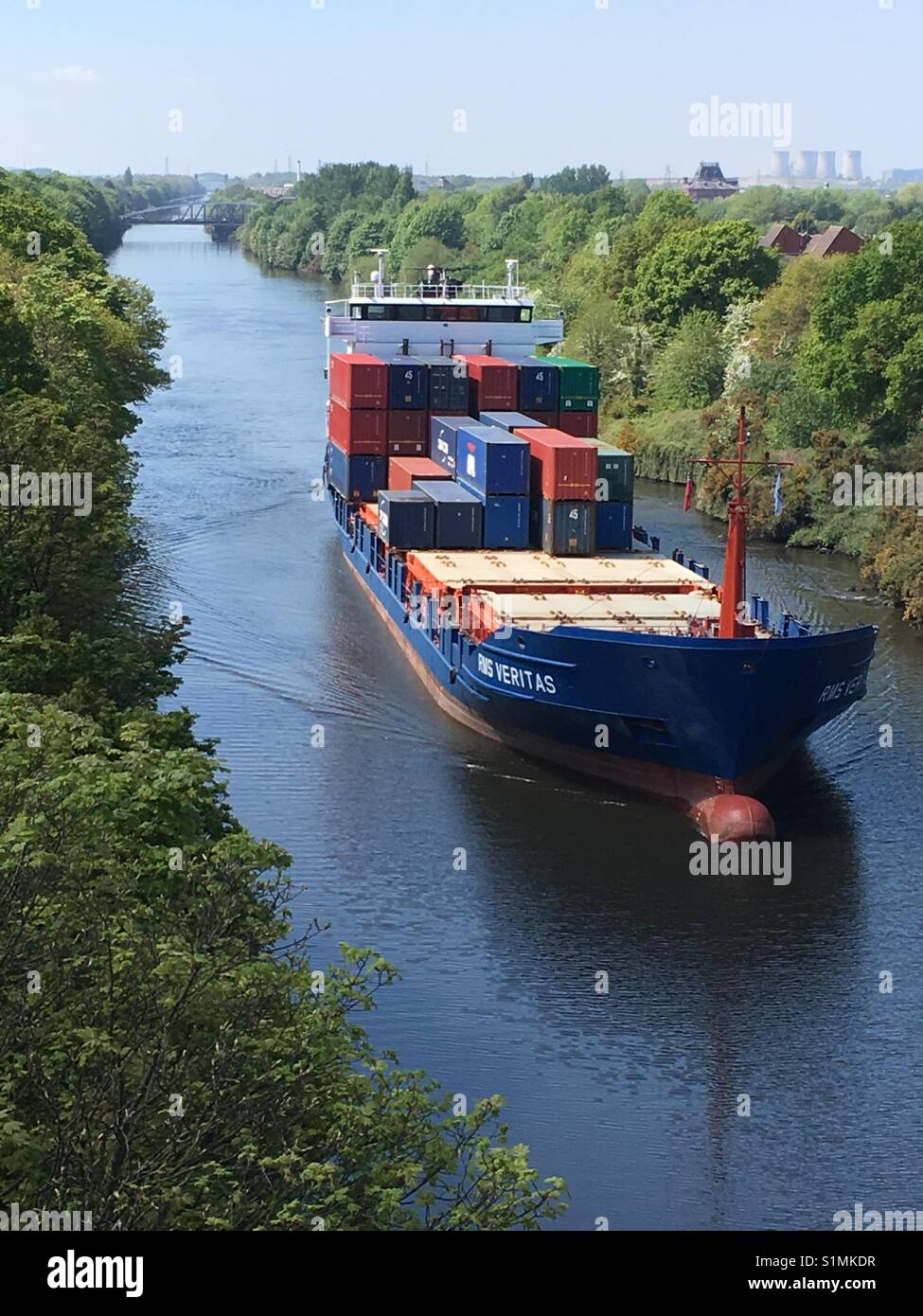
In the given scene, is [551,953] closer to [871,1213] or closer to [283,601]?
[871,1213]

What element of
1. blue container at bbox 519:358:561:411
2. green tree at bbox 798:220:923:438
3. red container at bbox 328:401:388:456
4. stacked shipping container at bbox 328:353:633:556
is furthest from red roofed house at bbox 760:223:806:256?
red container at bbox 328:401:388:456

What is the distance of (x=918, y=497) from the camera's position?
5641 centimetres

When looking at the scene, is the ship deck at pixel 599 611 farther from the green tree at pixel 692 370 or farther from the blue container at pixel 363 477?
the green tree at pixel 692 370

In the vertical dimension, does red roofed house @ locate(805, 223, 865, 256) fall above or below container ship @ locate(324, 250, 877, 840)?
above

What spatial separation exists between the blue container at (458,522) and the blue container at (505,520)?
0.19m

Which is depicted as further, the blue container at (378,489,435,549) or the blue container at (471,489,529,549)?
the blue container at (378,489,435,549)

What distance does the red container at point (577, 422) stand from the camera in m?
51.1

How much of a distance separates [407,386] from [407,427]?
1182 millimetres

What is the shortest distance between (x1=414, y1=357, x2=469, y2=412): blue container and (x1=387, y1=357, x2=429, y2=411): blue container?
168 millimetres

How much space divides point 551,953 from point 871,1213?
784cm

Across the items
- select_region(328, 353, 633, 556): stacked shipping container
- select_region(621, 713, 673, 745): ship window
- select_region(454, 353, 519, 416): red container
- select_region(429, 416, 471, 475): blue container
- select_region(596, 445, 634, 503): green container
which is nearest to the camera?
select_region(621, 713, 673, 745): ship window

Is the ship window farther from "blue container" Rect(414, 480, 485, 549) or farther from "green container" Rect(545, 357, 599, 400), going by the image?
"green container" Rect(545, 357, 599, 400)

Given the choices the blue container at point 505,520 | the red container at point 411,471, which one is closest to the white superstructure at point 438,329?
the red container at point 411,471

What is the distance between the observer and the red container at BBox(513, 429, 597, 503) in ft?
139
